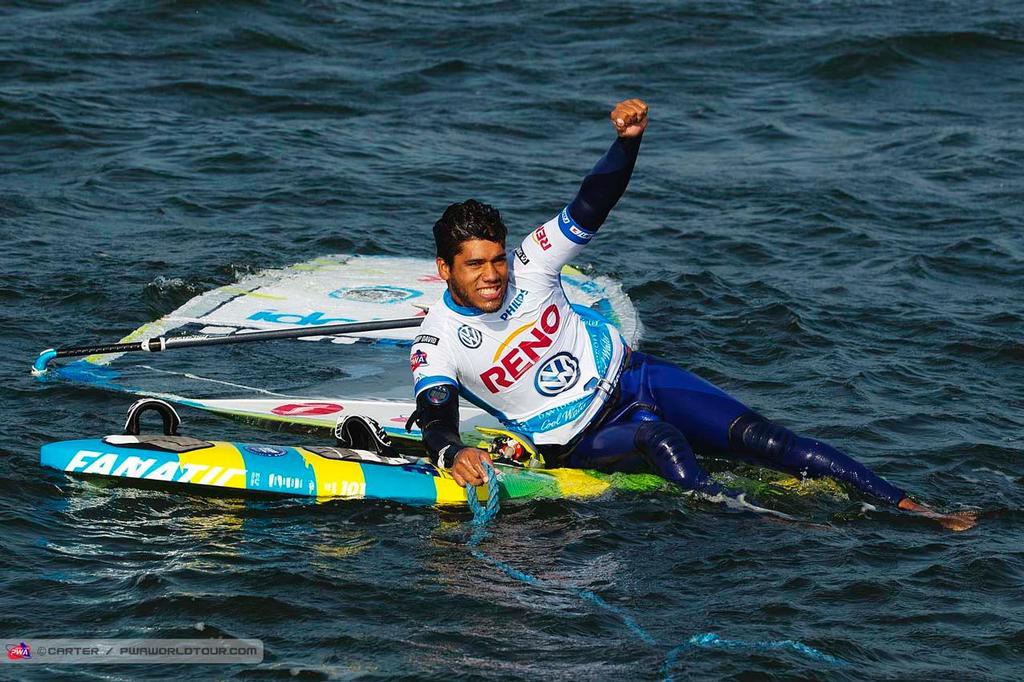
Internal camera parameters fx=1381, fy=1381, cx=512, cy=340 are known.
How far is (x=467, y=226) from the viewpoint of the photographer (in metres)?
5.73

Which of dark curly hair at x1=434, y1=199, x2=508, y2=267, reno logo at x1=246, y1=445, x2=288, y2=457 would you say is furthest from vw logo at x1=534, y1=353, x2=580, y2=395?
reno logo at x1=246, y1=445, x2=288, y2=457

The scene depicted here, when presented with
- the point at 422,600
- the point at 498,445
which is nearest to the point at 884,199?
the point at 498,445

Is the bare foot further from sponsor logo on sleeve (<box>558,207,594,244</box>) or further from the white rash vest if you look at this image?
sponsor logo on sleeve (<box>558,207,594,244</box>)

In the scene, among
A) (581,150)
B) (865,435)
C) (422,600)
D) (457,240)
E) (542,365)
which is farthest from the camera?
(581,150)

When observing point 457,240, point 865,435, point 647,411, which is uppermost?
point 457,240

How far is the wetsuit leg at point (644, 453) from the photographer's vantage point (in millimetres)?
6059

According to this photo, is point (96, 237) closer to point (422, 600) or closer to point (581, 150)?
point (581, 150)

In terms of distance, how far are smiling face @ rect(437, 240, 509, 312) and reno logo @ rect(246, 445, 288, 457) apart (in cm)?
120

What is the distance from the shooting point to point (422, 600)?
17.4ft

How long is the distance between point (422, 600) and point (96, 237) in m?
6.84

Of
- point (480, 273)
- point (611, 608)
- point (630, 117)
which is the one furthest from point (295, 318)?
point (611, 608)

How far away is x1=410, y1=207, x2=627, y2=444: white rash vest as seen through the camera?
599 cm

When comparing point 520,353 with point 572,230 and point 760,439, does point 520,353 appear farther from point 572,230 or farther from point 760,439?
point 760,439

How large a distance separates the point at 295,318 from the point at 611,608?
173 inches
